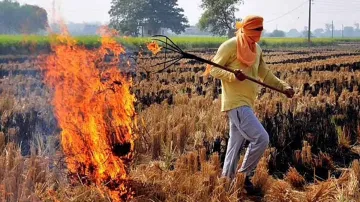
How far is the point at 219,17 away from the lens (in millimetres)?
60906

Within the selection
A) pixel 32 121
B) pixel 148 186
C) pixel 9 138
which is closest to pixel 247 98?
pixel 148 186

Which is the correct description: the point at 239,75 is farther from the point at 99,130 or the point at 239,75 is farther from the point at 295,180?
the point at 295,180

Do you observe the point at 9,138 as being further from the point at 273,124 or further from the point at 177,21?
the point at 177,21

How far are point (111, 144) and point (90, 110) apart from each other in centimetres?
47

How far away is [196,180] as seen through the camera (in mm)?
4309

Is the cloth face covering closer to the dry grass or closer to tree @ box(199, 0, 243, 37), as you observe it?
the dry grass

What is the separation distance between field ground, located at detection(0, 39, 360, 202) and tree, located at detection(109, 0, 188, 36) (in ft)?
86.3

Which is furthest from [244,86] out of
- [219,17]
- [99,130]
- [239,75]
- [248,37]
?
[219,17]

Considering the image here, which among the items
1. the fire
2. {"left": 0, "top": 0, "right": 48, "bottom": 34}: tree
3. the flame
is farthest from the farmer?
{"left": 0, "top": 0, "right": 48, "bottom": 34}: tree

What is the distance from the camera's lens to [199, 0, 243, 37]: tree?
59750 mm

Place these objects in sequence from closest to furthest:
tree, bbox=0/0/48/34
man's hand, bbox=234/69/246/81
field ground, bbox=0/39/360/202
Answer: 1. man's hand, bbox=234/69/246/81
2. field ground, bbox=0/39/360/202
3. tree, bbox=0/0/48/34

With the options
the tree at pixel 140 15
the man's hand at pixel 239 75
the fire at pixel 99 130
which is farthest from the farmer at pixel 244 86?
the tree at pixel 140 15

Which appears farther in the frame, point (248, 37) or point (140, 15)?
point (140, 15)

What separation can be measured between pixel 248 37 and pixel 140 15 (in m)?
38.0
